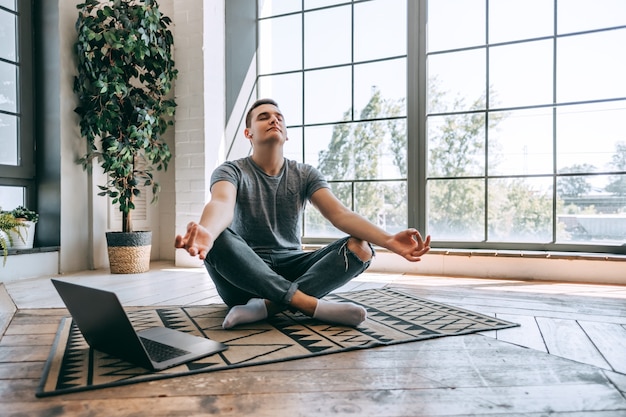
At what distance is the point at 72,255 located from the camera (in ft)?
11.1

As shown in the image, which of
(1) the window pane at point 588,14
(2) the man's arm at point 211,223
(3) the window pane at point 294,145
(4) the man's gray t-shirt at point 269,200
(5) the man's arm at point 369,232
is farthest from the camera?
(3) the window pane at point 294,145

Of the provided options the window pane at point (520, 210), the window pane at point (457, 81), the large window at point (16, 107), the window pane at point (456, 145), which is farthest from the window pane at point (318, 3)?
the large window at point (16, 107)

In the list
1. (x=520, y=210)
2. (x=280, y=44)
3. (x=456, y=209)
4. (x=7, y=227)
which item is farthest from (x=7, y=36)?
(x=520, y=210)

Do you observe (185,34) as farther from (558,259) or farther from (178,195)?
(558,259)

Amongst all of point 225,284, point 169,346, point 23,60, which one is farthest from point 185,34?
point 169,346

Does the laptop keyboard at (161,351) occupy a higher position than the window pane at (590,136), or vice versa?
the window pane at (590,136)

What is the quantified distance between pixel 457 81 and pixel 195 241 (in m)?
2.63

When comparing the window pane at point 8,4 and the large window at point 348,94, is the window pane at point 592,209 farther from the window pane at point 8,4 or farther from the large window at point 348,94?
the window pane at point 8,4

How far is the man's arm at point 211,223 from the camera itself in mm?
1316

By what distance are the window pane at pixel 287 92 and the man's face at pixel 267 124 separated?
1917mm

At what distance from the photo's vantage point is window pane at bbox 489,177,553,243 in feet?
10.3

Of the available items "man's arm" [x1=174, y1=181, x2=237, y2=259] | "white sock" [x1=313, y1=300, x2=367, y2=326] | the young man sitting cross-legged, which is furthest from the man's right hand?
"white sock" [x1=313, y1=300, x2=367, y2=326]

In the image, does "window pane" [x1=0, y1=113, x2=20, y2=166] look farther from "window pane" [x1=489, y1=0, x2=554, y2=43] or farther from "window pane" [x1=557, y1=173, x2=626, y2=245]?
"window pane" [x1=557, y1=173, x2=626, y2=245]

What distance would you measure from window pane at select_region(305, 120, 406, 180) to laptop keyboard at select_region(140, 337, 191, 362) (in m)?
2.41
